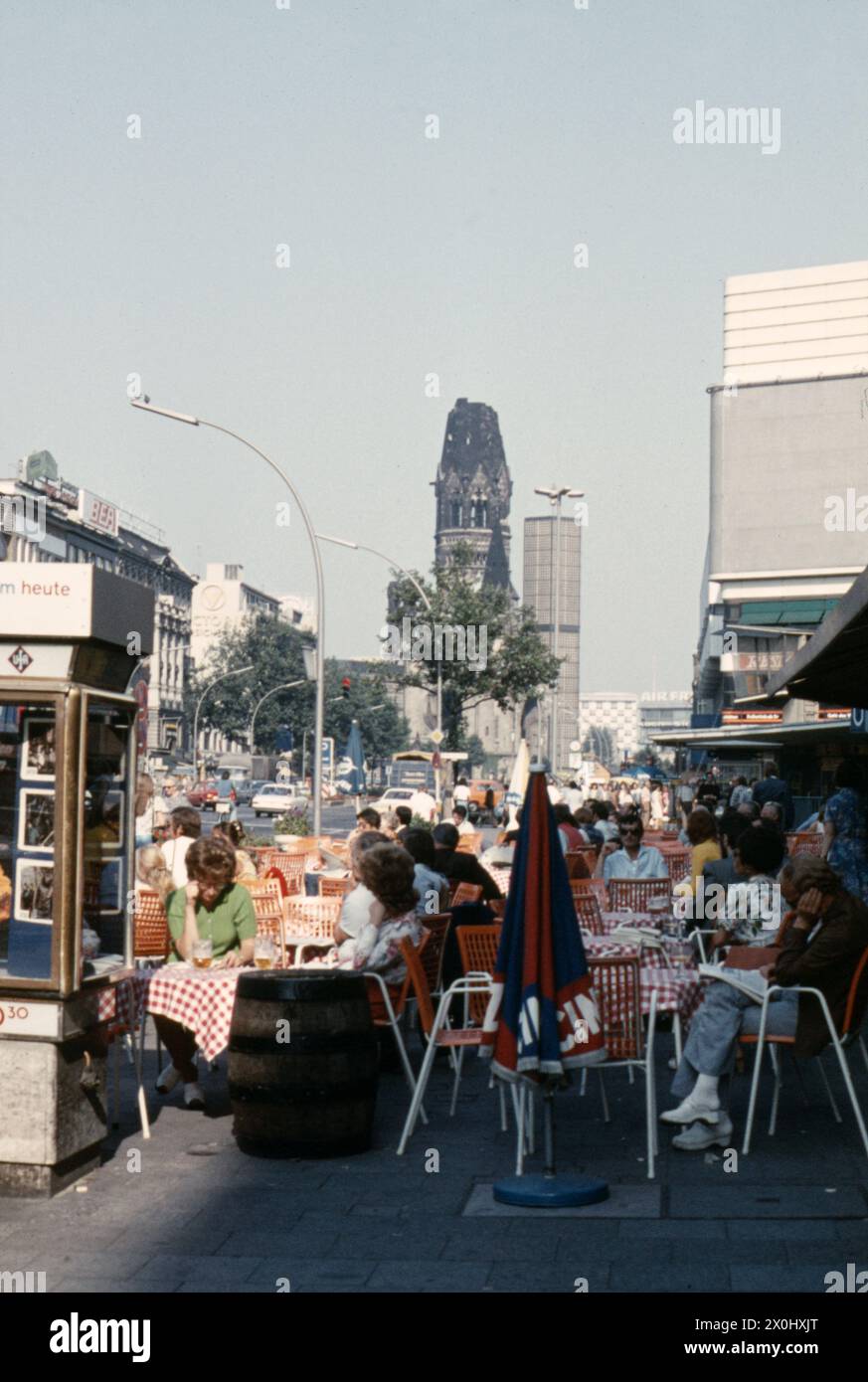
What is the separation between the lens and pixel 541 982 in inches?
290

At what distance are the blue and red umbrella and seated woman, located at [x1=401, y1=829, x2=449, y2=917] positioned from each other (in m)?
4.82

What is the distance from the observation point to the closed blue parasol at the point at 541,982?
7.37m

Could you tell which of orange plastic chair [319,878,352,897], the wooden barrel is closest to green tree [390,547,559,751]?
orange plastic chair [319,878,352,897]

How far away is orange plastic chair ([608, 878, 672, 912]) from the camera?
1401 centimetres

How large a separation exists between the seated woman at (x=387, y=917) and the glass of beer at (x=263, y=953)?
1.86ft

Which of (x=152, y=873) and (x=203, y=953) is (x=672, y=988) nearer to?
(x=203, y=953)

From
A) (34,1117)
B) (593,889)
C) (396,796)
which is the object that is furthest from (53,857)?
(396,796)

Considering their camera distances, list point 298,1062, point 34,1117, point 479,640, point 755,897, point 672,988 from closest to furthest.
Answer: point 34,1117, point 298,1062, point 672,988, point 755,897, point 479,640

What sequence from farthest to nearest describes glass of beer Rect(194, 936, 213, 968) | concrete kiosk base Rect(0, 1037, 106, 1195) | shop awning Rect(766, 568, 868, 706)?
glass of beer Rect(194, 936, 213, 968) < shop awning Rect(766, 568, 868, 706) < concrete kiosk base Rect(0, 1037, 106, 1195)

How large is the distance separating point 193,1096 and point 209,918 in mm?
1022

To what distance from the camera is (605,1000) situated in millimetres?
8250

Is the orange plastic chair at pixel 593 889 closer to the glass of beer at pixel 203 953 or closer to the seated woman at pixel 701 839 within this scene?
the seated woman at pixel 701 839

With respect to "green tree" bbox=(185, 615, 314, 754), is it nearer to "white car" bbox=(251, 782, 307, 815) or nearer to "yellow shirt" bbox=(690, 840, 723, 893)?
"white car" bbox=(251, 782, 307, 815)

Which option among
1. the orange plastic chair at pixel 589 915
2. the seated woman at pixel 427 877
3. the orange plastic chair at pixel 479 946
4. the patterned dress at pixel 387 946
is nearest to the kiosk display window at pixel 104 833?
the patterned dress at pixel 387 946
